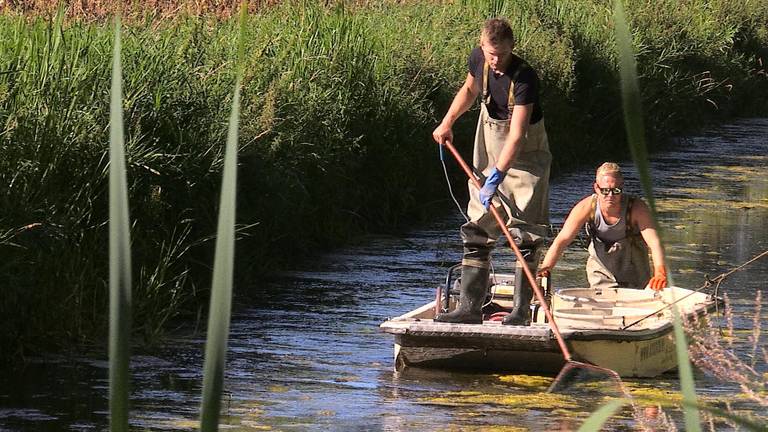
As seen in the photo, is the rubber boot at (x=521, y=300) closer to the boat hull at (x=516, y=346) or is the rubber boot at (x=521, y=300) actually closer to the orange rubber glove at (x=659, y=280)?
the boat hull at (x=516, y=346)

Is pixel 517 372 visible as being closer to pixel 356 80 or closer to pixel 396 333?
pixel 396 333

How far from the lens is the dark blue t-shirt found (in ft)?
26.6

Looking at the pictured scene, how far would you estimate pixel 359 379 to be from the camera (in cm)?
845

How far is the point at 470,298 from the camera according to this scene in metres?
8.60

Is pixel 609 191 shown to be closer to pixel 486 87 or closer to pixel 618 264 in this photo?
pixel 618 264

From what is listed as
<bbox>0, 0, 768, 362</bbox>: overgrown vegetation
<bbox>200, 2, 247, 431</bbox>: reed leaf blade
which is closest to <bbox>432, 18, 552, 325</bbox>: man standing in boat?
<bbox>0, 0, 768, 362</bbox>: overgrown vegetation

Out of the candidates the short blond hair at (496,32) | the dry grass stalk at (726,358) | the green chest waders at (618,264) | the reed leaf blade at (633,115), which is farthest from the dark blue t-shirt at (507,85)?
the reed leaf blade at (633,115)

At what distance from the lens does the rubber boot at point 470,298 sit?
8547 mm

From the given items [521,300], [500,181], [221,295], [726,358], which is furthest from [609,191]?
[221,295]

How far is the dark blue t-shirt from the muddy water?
1.43 meters

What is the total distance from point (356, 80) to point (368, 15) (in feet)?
13.8

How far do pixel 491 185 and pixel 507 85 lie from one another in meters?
0.51

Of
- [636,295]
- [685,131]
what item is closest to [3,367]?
[636,295]

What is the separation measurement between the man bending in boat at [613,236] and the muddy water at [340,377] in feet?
2.37
